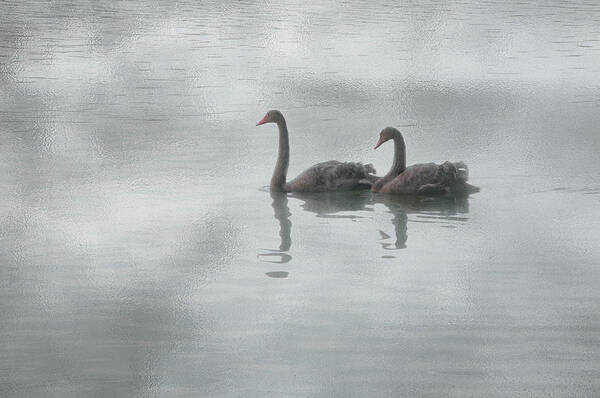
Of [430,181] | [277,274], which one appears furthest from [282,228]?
[430,181]

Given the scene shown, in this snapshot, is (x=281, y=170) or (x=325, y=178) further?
(x=281, y=170)

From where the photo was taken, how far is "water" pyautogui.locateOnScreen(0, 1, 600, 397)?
6.26 meters

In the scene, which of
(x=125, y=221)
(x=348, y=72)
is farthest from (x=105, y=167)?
(x=348, y=72)

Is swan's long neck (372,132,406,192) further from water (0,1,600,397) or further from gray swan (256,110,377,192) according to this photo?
water (0,1,600,397)

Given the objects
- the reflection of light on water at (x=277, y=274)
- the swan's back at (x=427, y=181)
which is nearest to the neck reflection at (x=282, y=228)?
the reflection of light on water at (x=277, y=274)

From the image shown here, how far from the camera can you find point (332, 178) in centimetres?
1109

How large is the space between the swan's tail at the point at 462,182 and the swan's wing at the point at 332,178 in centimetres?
84

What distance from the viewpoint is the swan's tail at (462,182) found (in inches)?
433

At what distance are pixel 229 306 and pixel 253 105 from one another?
9651mm

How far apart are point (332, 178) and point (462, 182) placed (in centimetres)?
122

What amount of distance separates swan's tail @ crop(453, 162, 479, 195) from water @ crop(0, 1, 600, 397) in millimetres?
197

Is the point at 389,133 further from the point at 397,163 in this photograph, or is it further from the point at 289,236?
the point at 289,236

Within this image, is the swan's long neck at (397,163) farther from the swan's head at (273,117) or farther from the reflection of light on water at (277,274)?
the reflection of light on water at (277,274)

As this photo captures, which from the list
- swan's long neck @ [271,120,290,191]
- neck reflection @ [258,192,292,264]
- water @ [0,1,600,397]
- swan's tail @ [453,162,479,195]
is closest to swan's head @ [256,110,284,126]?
swan's long neck @ [271,120,290,191]
